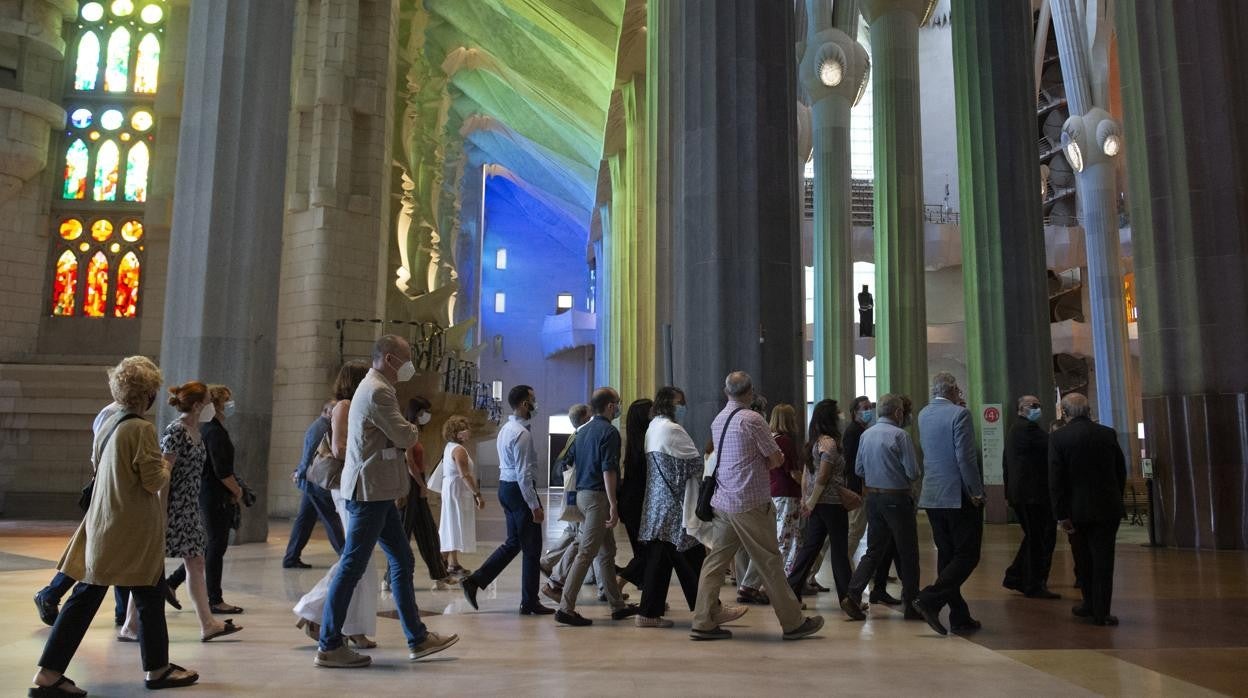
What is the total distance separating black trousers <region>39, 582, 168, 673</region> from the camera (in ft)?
13.1

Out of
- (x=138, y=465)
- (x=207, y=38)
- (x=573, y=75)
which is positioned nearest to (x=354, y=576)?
(x=138, y=465)

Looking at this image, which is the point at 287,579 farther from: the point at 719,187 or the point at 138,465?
the point at 719,187

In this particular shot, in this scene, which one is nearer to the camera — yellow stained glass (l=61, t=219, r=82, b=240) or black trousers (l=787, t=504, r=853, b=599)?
black trousers (l=787, t=504, r=853, b=599)

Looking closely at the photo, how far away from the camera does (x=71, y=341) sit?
19.2 metres

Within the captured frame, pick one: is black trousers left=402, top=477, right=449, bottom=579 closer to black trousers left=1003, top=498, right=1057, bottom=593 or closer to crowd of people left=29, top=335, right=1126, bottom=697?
crowd of people left=29, top=335, right=1126, bottom=697

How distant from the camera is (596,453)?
20.9ft

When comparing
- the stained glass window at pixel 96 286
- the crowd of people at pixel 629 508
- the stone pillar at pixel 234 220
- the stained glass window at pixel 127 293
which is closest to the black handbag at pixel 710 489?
the crowd of people at pixel 629 508

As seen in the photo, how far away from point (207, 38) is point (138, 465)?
9534mm

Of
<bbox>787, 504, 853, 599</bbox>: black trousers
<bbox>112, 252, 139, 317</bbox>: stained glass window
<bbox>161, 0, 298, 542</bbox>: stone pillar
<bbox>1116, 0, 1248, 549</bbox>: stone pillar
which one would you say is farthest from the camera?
<bbox>112, 252, 139, 317</bbox>: stained glass window

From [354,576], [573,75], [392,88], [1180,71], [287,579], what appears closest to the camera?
[354,576]

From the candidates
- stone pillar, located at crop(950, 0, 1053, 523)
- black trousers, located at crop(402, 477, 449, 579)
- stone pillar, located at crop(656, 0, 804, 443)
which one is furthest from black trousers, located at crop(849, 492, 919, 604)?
stone pillar, located at crop(950, 0, 1053, 523)

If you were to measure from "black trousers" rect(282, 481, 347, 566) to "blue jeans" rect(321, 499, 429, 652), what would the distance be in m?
1.41

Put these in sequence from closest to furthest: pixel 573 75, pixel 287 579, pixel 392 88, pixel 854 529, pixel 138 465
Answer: pixel 138 465 → pixel 854 529 → pixel 287 579 → pixel 392 88 → pixel 573 75

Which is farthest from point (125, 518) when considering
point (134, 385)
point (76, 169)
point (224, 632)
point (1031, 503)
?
point (76, 169)
